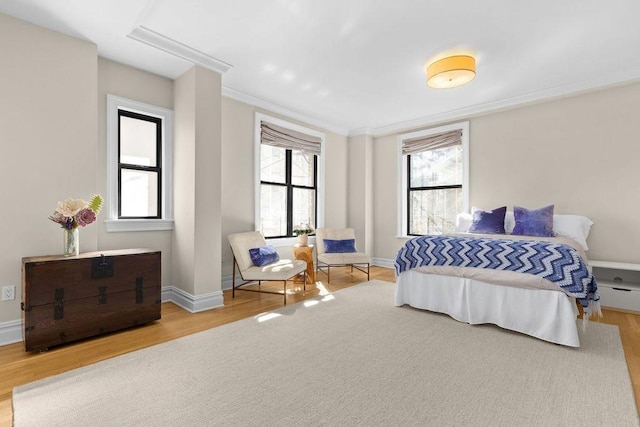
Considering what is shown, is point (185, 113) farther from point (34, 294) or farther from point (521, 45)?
point (521, 45)

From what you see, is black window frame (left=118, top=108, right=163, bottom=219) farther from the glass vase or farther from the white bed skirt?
the white bed skirt

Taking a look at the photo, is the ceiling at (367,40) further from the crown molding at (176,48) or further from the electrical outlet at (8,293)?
the electrical outlet at (8,293)

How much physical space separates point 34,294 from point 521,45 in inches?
188

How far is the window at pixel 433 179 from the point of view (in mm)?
5078

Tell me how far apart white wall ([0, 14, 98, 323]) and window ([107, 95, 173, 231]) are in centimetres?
30

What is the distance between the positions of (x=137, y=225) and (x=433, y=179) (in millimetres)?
4614

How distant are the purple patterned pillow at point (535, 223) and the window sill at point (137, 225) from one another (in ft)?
14.2

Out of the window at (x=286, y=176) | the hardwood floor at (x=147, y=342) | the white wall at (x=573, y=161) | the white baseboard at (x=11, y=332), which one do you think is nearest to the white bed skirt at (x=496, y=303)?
the hardwood floor at (x=147, y=342)

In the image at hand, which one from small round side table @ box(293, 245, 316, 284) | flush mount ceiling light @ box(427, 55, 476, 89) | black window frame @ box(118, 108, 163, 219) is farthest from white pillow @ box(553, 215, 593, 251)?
black window frame @ box(118, 108, 163, 219)

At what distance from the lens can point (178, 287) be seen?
361 centimetres

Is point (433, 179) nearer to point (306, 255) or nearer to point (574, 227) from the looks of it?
point (574, 227)

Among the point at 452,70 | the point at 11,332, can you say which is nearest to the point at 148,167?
the point at 11,332

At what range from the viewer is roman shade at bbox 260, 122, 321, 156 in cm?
464

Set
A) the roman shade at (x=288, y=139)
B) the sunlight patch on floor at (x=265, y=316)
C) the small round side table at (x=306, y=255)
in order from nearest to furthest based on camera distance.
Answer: the sunlight patch on floor at (x=265, y=316) < the small round side table at (x=306, y=255) < the roman shade at (x=288, y=139)
